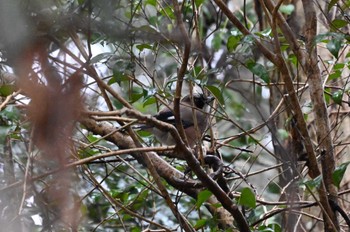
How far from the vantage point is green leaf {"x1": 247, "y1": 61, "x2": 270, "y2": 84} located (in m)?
2.74

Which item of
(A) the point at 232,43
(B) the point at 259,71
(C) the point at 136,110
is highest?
(A) the point at 232,43

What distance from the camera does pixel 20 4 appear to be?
6.02 feet

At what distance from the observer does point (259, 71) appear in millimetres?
2744

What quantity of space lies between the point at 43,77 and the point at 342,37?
1238mm

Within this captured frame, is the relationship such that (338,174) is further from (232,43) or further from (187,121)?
(187,121)

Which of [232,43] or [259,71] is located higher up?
[232,43]

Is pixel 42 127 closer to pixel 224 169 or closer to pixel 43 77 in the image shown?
pixel 43 77

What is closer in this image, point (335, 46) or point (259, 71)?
point (335, 46)

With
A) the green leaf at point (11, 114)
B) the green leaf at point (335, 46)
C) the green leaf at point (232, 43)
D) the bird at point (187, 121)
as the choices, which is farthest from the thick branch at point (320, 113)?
the green leaf at point (11, 114)

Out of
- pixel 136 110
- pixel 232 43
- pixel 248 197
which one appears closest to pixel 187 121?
pixel 232 43

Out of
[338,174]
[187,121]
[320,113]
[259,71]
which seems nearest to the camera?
[338,174]

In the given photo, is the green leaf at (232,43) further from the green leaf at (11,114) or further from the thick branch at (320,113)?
the green leaf at (11,114)

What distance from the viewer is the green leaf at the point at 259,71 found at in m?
2.74

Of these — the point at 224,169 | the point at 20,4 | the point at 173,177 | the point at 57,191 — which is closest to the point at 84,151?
the point at 173,177
